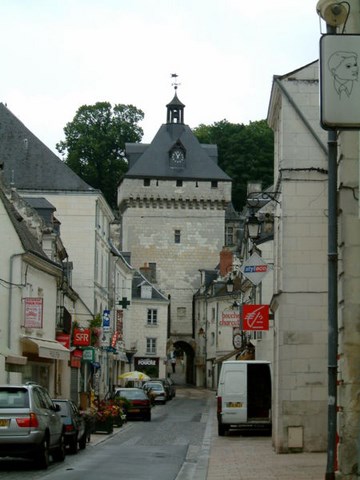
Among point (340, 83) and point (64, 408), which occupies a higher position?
point (340, 83)

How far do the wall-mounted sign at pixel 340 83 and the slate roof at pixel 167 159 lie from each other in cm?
8317

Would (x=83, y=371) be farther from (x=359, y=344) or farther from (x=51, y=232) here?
(x=359, y=344)

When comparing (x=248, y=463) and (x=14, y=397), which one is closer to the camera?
(x=14, y=397)

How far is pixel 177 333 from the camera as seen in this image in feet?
311

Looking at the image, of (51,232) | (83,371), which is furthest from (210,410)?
(51,232)

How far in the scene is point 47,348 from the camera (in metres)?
36.8

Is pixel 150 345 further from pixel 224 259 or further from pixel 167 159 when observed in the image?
pixel 167 159

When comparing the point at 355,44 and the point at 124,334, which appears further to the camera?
the point at 124,334

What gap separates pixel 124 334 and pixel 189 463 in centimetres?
5490

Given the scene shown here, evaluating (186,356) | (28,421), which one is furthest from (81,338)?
(186,356)

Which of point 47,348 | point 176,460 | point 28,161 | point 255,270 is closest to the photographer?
point 176,460

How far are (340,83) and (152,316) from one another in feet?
253

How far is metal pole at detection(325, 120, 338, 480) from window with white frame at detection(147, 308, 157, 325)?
75.5m

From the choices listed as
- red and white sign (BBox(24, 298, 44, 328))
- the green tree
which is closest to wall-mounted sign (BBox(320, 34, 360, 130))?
red and white sign (BBox(24, 298, 44, 328))
